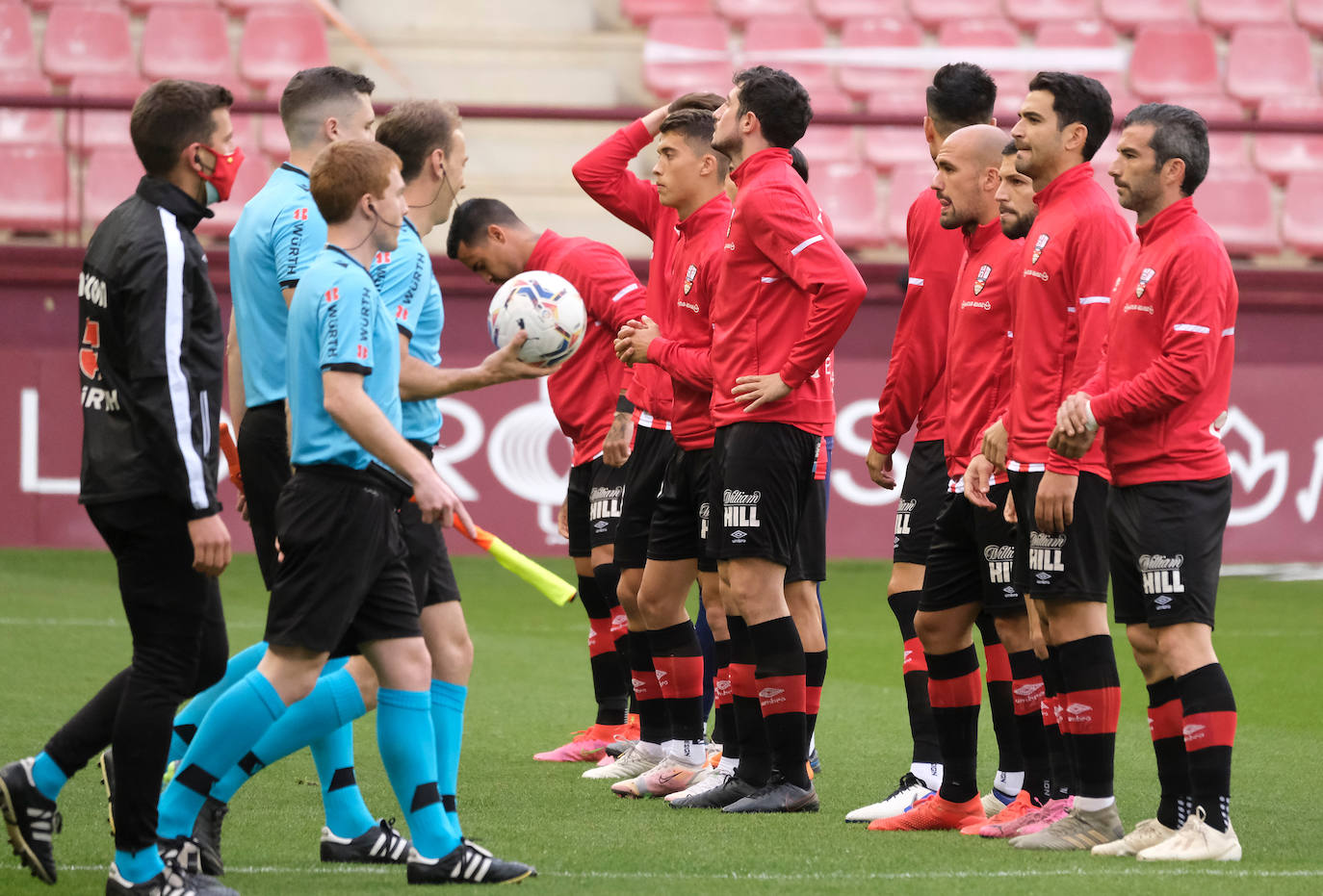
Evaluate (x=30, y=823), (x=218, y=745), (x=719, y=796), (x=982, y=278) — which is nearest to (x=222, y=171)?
(x=218, y=745)

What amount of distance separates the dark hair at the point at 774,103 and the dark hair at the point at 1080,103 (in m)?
0.79

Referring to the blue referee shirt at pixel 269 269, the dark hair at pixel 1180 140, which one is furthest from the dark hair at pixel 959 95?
the blue referee shirt at pixel 269 269

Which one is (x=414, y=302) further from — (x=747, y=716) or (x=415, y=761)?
(x=747, y=716)

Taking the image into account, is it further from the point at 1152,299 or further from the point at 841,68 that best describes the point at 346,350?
the point at 841,68

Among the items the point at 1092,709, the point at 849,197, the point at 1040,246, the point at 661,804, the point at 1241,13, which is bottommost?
the point at 661,804

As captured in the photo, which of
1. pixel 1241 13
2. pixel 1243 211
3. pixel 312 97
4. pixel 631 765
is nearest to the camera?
pixel 312 97

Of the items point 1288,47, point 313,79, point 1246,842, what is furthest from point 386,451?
point 1288,47

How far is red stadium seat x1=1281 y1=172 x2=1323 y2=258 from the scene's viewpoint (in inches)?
534

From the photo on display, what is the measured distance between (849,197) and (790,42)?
3.14 m

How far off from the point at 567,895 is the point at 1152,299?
226 centimetres

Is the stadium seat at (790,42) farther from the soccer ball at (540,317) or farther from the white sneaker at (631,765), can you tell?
the soccer ball at (540,317)

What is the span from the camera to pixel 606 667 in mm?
6863

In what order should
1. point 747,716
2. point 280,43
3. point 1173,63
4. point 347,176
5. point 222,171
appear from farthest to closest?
point 1173,63, point 280,43, point 747,716, point 222,171, point 347,176

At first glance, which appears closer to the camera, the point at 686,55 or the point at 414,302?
the point at 414,302
